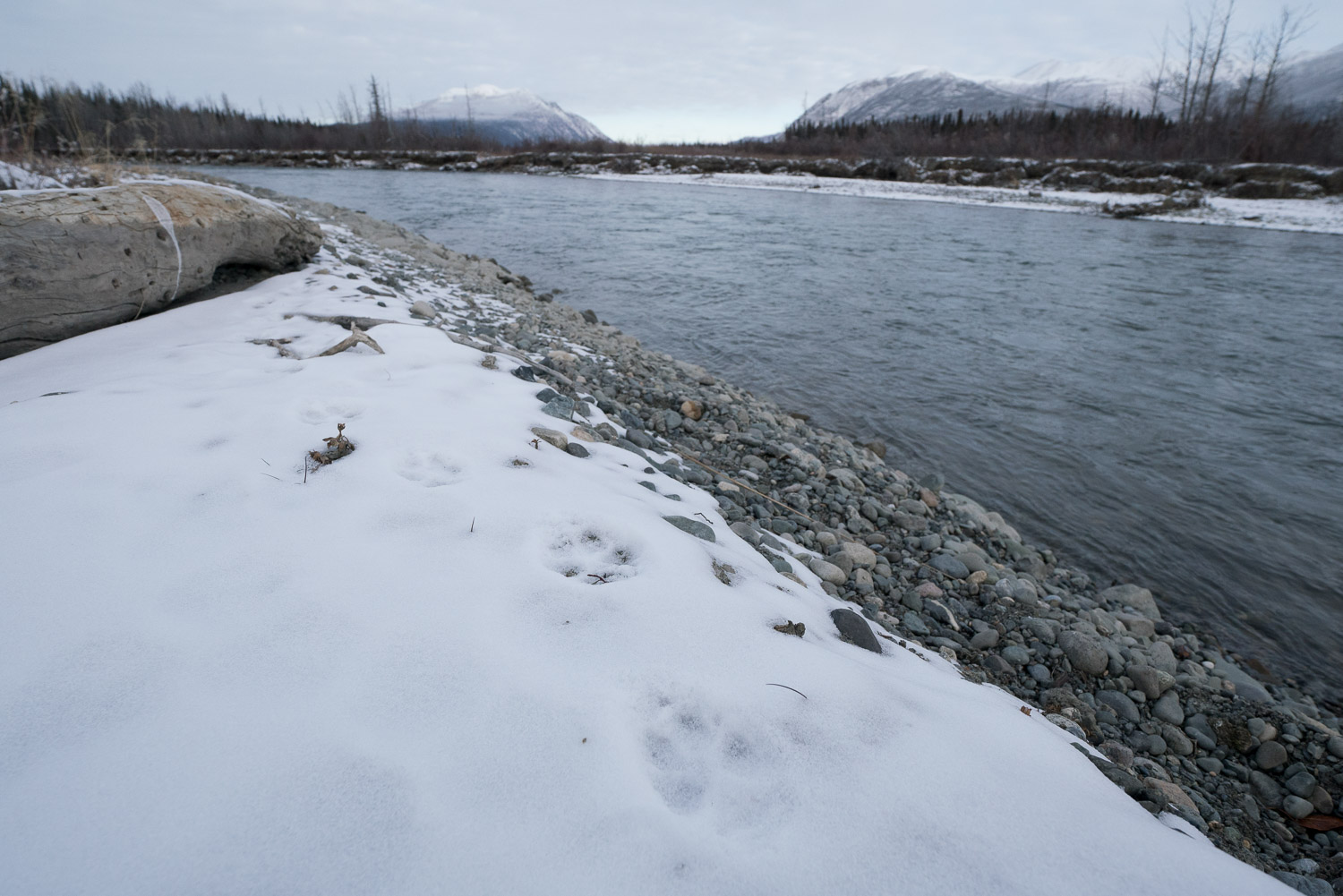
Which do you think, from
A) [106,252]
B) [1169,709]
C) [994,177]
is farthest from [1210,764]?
[994,177]

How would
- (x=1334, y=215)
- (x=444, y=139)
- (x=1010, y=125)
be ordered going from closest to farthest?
(x=1334, y=215), (x=1010, y=125), (x=444, y=139)

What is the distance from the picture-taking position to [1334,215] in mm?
17094

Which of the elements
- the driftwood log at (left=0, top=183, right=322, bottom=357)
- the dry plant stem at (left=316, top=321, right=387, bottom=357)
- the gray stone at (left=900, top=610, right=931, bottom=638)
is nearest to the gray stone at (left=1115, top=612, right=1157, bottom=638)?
the gray stone at (left=900, top=610, right=931, bottom=638)

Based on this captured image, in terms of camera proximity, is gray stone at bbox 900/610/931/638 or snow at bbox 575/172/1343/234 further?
snow at bbox 575/172/1343/234

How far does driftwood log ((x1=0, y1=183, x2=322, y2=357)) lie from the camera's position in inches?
122

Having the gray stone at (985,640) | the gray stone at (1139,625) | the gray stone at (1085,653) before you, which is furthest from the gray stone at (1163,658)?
the gray stone at (985,640)

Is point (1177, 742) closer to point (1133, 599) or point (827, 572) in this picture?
point (1133, 599)

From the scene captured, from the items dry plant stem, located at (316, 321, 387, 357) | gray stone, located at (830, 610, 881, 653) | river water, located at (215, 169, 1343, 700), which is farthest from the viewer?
river water, located at (215, 169, 1343, 700)

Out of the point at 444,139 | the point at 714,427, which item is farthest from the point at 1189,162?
the point at 444,139

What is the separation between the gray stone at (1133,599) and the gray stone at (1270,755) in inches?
33.6

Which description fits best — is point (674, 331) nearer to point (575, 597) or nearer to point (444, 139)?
point (575, 597)

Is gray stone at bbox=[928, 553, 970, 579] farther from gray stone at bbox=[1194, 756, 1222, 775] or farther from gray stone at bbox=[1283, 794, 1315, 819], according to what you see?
gray stone at bbox=[1283, 794, 1315, 819]

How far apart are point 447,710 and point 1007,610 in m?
2.54

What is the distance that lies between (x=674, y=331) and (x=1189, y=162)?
3131 centimetres
